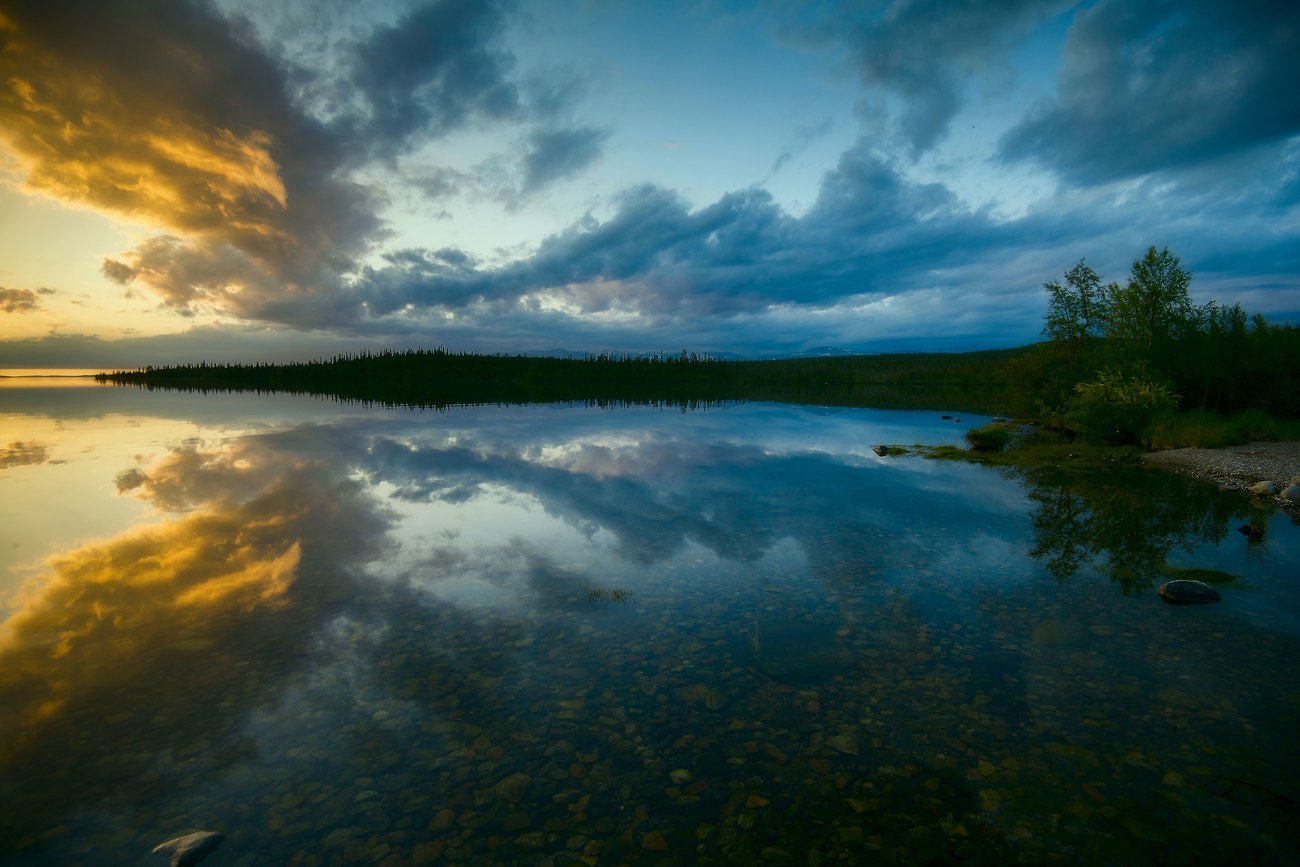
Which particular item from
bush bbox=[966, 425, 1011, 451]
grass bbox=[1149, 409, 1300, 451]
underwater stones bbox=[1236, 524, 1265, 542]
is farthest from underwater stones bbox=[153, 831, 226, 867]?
grass bbox=[1149, 409, 1300, 451]

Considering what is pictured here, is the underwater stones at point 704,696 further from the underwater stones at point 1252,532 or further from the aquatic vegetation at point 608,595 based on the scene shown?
A: the underwater stones at point 1252,532

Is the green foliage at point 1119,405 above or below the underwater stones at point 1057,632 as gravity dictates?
above

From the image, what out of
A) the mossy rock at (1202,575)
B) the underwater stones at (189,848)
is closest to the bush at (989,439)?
the mossy rock at (1202,575)

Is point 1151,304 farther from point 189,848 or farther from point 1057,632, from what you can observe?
Answer: point 189,848

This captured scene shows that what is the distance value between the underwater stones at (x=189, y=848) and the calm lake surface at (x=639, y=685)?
167 mm

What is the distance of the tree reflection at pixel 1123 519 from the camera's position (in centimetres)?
1373

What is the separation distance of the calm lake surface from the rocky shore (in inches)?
199

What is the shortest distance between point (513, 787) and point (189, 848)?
2.93 metres

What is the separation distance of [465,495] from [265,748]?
1364cm

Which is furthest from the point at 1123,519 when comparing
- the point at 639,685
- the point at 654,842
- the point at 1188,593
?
the point at 654,842

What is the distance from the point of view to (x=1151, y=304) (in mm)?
43188

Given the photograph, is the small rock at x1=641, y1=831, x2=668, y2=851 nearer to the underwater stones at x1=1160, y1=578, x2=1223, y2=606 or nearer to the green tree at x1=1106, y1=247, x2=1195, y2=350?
the underwater stones at x1=1160, y1=578, x2=1223, y2=606

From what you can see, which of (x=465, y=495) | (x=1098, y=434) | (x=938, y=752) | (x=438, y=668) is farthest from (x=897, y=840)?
(x=1098, y=434)

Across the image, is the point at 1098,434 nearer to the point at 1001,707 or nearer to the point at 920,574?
the point at 920,574
